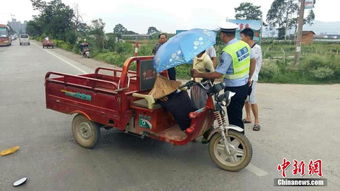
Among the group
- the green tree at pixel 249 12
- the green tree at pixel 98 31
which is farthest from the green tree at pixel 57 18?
the green tree at pixel 249 12

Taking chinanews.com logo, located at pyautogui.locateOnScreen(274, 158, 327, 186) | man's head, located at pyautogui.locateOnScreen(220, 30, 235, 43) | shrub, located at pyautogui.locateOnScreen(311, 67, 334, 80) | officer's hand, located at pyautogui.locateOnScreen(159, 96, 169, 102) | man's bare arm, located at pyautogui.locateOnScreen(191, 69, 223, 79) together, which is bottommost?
chinanews.com logo, located at pyautogui.locateOnScreen(274, 158, 327, 186)

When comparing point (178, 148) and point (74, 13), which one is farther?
point (74, 13)

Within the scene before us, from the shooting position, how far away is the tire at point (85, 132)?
452 cm

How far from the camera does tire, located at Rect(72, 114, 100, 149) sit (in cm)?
452

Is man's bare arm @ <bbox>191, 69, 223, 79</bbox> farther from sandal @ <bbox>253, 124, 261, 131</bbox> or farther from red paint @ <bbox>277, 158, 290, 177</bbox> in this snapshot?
sandal @ <bbox>253, 124, 261, 131</bbox>

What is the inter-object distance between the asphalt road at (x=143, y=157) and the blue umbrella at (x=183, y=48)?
1.36 m

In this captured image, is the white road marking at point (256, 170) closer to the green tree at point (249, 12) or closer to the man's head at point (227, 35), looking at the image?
the man's head at point (227, 35)

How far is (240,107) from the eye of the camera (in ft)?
14.2

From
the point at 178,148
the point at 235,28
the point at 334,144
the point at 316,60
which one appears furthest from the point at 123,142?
the point at 316,60

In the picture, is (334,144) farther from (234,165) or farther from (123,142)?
(123,142)

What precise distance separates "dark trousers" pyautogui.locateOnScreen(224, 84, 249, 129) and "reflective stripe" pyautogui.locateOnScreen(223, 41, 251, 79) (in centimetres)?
18

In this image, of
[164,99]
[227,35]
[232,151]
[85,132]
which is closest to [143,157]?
[164,99]

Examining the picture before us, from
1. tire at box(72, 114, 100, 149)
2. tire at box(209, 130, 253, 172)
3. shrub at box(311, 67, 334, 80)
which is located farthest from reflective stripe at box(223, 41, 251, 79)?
shrub at box(311, 67, 334, 80)

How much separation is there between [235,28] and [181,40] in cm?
84
